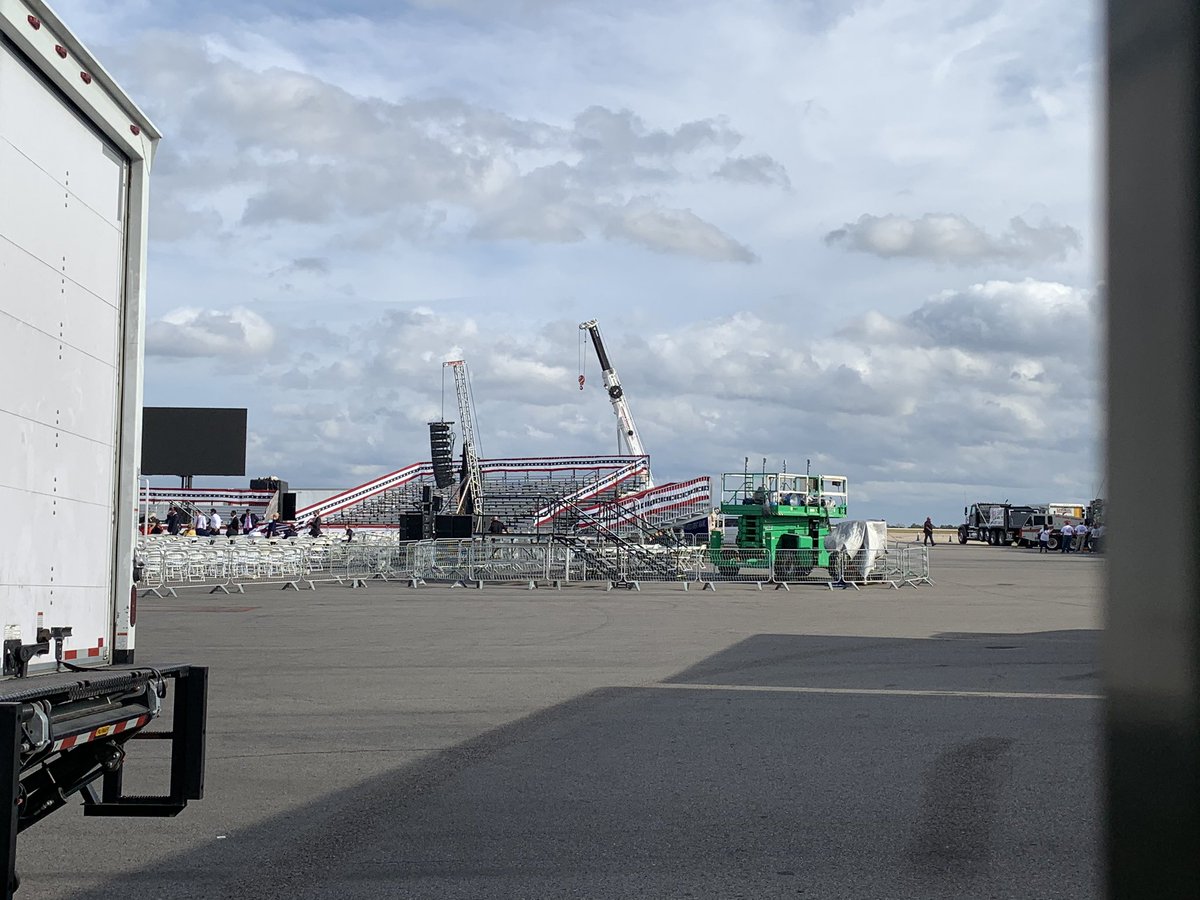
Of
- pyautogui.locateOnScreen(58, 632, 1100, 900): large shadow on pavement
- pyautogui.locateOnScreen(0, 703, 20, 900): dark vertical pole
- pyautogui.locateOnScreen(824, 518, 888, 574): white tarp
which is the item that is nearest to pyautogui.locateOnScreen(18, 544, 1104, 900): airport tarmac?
pyautogui.locateOnScreen(58, 632, 1100, 900): large shadow on pavement

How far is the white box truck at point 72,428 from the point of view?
497cm

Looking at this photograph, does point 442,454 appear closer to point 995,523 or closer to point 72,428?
point 995,523

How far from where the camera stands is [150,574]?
98.8 feet

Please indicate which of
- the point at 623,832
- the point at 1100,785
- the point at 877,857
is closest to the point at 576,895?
the point at 623,832

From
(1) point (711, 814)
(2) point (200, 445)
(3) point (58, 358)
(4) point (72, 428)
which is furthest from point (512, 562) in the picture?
(2) point (200, 445)

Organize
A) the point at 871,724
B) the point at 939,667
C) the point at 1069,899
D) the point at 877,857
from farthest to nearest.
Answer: the point at 939,667
the point at 871,724
the point at 877,857
the point at 1069,899

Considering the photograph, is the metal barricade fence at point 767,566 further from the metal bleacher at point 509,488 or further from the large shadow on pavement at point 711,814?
the metal bleacher at point 509,488

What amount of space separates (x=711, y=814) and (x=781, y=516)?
28013mm

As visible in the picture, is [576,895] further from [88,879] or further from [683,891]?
[88,879]

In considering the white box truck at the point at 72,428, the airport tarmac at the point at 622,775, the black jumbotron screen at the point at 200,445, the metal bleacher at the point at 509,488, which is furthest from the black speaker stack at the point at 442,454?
the white box truck at the point at 72,428

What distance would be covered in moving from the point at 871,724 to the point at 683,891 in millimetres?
4624

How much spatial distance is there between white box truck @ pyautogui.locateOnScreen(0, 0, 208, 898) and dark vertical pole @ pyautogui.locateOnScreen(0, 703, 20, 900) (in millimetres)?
42

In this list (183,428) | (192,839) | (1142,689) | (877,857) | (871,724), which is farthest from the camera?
(183,428)

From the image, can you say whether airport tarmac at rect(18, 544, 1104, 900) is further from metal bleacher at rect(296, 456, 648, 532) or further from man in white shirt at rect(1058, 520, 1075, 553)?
metal bleacher at rect(296, 456, 648, 532)
